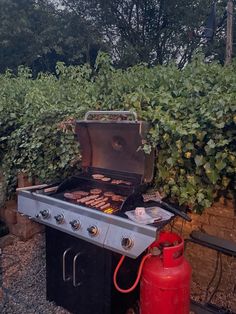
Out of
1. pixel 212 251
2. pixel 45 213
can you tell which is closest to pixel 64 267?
pixel 45 213

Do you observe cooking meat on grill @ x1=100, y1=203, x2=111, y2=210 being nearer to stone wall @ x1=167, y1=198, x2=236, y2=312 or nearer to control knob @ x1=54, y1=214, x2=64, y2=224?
control knob @ x1=54, y1=214, x2=64, y2=224

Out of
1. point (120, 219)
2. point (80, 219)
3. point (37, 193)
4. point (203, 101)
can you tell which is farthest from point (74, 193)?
point (203, 101)

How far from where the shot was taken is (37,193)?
96.8 inches

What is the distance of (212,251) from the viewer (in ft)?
9.09

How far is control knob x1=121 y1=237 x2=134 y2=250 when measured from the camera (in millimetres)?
1844

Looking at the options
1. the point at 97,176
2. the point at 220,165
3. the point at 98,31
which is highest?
the point at 98,31

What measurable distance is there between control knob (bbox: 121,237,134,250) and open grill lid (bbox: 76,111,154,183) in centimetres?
77

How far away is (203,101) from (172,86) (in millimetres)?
653

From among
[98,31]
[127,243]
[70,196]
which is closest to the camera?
[127,243]

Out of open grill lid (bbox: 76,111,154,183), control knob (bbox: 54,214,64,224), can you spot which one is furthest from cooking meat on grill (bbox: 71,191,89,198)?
open grill lid (bbox: 76,111,154,183)

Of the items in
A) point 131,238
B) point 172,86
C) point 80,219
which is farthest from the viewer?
point 172,86

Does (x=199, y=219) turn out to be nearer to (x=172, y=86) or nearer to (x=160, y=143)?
(x=160, y=143)

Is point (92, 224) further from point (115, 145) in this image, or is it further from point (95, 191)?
point (115, 145)

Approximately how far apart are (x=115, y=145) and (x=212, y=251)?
4.75 feet
